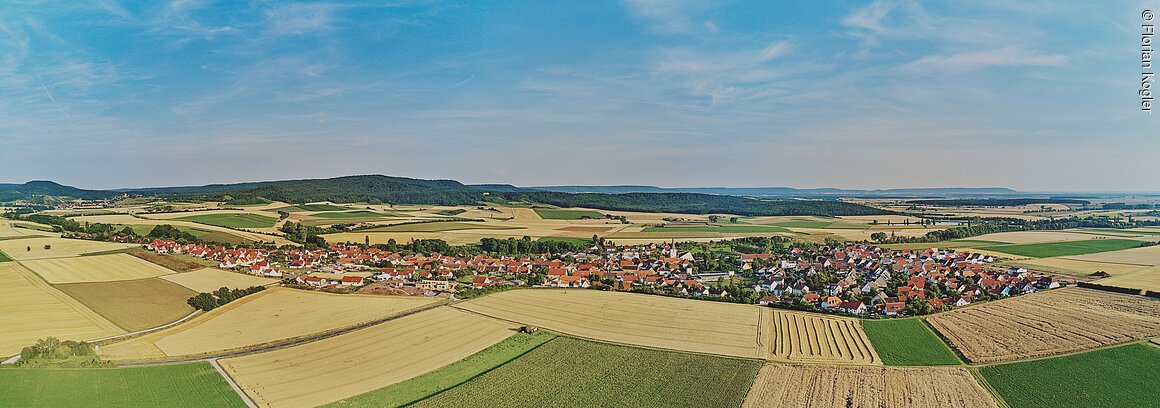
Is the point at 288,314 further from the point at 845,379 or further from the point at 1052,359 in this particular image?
the point at 1052,359

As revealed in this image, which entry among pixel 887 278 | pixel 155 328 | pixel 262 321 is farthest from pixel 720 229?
pixel 155 328

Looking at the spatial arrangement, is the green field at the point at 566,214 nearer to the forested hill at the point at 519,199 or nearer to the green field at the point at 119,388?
the forested hill at the point at 519,199

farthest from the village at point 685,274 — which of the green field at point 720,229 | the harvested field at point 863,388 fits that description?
the green field at point 720,229

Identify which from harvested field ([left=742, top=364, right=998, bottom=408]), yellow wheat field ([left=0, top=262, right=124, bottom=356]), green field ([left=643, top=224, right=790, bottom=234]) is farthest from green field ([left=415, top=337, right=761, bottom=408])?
green field ([left=643, top=224, right=790, bottom=234])

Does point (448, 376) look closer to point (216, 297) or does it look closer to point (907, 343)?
point (907, 343)

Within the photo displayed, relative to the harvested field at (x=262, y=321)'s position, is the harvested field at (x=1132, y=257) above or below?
above

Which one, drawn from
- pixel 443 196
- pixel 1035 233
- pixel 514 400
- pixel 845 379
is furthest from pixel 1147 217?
pixel 443 196

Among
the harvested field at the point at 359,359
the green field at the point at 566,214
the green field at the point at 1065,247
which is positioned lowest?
the harvested field at the point at 359,359
